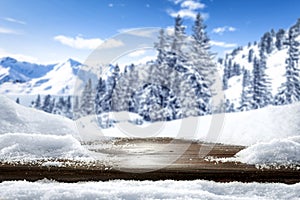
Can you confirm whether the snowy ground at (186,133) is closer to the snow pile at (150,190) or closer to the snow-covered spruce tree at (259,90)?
the snow pile at (150,190)

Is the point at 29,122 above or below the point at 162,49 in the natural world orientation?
below

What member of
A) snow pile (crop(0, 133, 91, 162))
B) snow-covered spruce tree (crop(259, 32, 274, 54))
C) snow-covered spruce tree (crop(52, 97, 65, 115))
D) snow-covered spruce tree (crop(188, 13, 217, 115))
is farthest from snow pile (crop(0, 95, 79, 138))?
snow-covered spruce tree (crop(259, 32, 274, 54))

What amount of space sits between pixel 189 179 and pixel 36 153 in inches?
84.1

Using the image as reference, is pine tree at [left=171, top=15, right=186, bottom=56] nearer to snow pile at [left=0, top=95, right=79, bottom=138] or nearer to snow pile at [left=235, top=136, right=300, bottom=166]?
snow pile at [left=0, top=95, right=79, bottom=138]

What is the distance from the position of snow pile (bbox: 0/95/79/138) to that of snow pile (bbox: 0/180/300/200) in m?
3.17

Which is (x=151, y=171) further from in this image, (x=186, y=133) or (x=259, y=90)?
(x=259, y=90)

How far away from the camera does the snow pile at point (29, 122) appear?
19.7 feet

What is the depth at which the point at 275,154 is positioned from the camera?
424 centimetres

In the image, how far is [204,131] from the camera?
7.79 metres

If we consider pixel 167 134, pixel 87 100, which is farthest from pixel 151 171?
pixel 87 100

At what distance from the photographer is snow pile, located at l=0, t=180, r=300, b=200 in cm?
268

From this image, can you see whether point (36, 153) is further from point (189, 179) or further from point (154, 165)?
point (189, 179)

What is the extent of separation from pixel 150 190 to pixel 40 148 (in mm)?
2207

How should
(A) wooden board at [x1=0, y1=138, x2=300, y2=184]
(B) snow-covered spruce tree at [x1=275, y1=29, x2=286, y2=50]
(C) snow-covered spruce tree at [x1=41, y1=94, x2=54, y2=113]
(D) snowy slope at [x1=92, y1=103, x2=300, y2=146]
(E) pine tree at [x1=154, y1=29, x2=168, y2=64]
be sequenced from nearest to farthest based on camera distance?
(A) wooden board at [x1=0, y1=138, x2=300, y2=184], (D) snowy slope at [x1=92, y1=103, x2=300, y2=146], (E) pine tree at [x1=154, y1=29, x2=168, y2=64], (C) snow-covered spruce tree at [x1=41, y1=94, x2=54, y2=113], (B) snow-covered spruce tree at [x1=275, y1=29, x2=286, y2=50]
